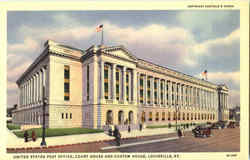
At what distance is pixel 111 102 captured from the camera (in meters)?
27.5

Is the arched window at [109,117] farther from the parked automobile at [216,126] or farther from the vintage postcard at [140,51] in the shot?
the parked automobile at [216,126]

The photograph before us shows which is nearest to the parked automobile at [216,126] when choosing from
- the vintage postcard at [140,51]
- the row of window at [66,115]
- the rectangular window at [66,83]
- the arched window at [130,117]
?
the vintage postcard at [140,51]

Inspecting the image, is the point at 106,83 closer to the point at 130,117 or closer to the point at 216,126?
the point at 130,117

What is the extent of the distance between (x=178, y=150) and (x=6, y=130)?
14788mm

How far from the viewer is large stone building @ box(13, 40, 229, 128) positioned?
24.4m

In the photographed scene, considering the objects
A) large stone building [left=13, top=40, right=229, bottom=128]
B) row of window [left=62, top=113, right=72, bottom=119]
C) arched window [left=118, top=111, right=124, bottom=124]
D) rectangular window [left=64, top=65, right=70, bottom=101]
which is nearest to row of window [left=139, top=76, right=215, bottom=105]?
large stone building [left=13, top=40, right=229, bottom=128]

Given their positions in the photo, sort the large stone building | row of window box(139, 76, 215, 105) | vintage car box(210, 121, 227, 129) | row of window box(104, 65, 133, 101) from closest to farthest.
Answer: the large stone building
row of window box(104, 65, 133, 101)
vintage car box(210, 121, 227, 129)
row of window box(139, 76, 215, 105)

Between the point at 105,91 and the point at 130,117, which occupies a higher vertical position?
the point at 105,91

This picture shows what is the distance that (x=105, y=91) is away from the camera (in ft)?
89.7

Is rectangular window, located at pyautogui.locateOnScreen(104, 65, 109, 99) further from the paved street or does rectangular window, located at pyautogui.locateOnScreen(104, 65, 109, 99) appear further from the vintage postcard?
the paved street

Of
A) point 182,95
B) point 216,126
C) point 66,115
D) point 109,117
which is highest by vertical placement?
point 182,95

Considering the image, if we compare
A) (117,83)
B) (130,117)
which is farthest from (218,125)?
(117,83)

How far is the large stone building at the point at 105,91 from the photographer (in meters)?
24.4

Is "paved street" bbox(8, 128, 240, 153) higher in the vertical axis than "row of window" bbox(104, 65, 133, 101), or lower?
lower
